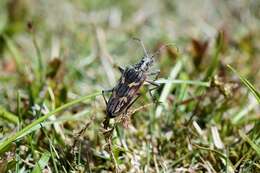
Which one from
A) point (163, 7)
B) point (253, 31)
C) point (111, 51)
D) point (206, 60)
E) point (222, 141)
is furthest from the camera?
point (163, 7)

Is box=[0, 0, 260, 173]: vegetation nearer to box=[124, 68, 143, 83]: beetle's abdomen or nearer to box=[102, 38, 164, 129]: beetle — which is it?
box=[102, 38, 164, 129]: beetle

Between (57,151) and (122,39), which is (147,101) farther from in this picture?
(122,39)

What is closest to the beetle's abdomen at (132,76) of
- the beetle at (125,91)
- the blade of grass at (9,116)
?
the beetle at (125,91)

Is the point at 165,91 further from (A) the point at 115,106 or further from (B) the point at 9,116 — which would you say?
(B) the point at 9,116

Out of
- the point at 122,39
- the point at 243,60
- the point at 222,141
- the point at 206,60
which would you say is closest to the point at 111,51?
the point at 122,39

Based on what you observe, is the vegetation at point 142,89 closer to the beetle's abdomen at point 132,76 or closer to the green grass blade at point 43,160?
the green grass blade at point 43,160

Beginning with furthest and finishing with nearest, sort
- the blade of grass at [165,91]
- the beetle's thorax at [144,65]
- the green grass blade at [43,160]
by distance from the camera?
the blade of grass at [165,91] < the beetle's thorax at [144,65] < the green grass blade at [43,160]

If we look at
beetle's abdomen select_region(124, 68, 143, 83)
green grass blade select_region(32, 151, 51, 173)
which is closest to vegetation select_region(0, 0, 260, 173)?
green grass blade select_region(32, 151, 51, 173)

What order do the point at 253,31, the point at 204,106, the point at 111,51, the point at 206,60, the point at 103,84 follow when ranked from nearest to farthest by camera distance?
1. the point at 204,106
2. the point at 103,84
3. the point at 206,60
4. the point at 111,51
5. the point at 253,31
